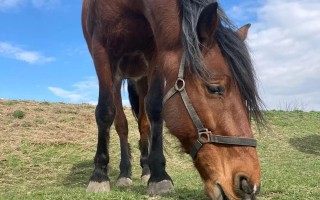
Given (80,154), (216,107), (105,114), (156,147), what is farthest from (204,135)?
(80,154)

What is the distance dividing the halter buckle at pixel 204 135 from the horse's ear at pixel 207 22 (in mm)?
773

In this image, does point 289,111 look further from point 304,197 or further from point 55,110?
point 304,197

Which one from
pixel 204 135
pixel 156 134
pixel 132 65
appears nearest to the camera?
pixel 204 135

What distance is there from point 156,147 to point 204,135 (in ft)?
4.26

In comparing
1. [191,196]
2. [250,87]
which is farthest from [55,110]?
[250,87]

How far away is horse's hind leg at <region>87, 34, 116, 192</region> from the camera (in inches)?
179

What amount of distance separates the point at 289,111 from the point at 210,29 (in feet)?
43.7

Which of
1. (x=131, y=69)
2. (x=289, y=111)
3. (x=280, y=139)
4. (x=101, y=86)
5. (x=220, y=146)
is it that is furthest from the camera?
(x=289, y=111)

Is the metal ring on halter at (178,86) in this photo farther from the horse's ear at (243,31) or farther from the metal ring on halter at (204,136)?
the horse's ear at (243,31)

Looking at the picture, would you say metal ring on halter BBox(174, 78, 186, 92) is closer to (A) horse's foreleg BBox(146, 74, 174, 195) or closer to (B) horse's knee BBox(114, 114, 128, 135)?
(A) horse's foreleg BBox(146, 74, 174, 195)

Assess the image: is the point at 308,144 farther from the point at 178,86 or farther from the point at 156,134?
the point at 178,86

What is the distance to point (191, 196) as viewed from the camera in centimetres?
396

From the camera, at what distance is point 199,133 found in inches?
127

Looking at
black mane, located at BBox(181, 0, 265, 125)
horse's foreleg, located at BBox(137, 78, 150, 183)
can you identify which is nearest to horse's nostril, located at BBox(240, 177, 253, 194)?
black mane, located at BBox(181, 0, 265, 125)
